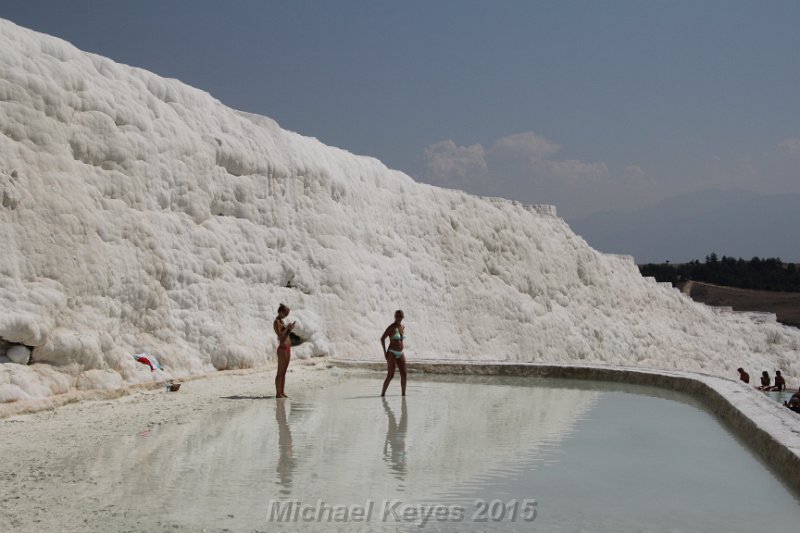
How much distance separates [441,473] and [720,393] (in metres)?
4.62

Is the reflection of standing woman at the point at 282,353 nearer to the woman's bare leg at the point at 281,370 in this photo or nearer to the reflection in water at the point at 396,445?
the woman's bare leg at the point at 281,370

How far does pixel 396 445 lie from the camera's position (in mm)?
6574

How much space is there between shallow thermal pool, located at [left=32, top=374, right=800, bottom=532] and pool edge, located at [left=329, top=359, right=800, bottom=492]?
0.51 ft

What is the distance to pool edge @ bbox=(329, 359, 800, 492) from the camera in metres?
5.80

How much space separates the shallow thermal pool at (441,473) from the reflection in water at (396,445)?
0.07 feet

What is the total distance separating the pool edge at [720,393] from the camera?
5.80 meters

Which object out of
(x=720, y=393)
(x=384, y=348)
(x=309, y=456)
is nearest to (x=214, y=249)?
(x=384, y=348)

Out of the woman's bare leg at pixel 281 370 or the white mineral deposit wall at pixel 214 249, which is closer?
the woman's bare leg at pixel 281 370

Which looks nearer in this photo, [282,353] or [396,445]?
[396,445]

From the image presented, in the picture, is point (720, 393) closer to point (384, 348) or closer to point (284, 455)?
point (384, 348)

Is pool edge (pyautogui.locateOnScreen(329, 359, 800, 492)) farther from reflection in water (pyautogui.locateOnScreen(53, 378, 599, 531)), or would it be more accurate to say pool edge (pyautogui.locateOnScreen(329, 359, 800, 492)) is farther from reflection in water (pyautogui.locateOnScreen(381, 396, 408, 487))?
reflection in water (pyautogui.locateOnScreen(381, 396, 408, 487))

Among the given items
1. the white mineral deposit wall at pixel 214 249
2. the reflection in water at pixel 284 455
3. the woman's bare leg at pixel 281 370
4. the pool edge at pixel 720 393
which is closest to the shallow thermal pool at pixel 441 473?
the reflection in water at pixel 284 455

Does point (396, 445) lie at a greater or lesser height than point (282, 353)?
lesser

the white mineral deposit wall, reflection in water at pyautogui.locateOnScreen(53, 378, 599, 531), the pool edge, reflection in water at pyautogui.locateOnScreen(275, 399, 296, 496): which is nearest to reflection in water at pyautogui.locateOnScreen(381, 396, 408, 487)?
reflection in water at pyautogui.locateOnScreen(53, 378, 599, 531)
